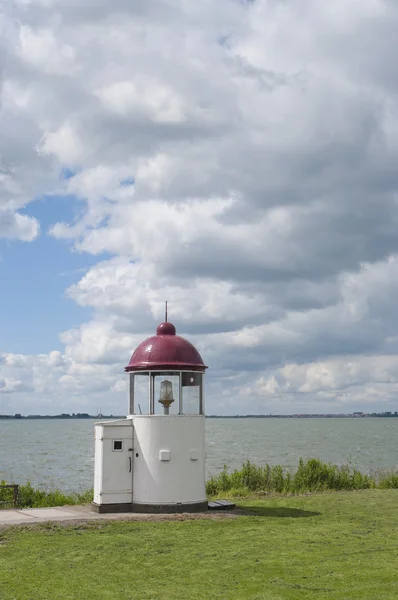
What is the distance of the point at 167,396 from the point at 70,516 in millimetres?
3404

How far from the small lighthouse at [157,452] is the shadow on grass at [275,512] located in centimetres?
103

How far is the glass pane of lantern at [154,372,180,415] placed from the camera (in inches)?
669

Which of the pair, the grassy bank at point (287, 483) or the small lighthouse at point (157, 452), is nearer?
the small lighthouse at point (157, 452)

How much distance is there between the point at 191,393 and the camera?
56.6ft

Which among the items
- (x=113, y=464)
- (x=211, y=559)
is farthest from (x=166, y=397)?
(x=211, y=559)

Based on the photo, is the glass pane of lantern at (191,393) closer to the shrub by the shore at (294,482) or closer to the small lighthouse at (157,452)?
the small lighthouse at (157,452)

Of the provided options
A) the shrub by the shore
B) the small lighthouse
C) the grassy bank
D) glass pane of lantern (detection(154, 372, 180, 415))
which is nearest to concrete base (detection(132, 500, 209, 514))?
the small lighthouse

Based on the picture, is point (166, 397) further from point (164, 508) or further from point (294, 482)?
point (294, 482)

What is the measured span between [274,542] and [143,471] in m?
4.59

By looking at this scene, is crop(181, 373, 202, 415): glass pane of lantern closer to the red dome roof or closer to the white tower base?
the red dome roof

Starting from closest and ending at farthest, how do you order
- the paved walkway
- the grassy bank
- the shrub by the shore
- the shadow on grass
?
1. the paved walkway
2. the shadow on grass
3. the grassy bank
4. the shrub by the shore

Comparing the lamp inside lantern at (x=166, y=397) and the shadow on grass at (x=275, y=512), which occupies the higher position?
the lamp inside lantern at (x=166, y=397)

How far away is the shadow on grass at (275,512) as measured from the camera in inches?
620

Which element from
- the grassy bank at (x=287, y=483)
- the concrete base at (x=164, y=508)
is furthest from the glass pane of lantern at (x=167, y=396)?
the grassy bank at (x=287, y=483)
